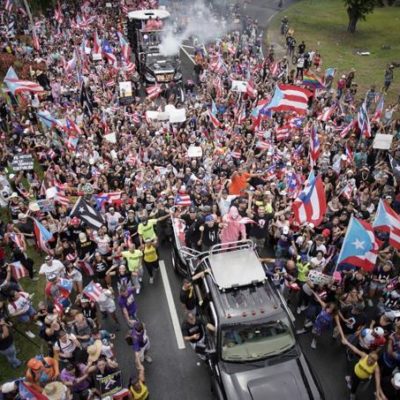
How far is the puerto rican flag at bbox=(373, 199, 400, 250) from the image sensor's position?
8.66 meters

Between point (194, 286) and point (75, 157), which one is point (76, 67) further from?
point (194, 286)

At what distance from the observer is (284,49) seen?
30.2 m

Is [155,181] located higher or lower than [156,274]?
higher

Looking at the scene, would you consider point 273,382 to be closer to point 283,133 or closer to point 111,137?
point 283,133

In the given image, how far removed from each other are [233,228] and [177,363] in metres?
3.38

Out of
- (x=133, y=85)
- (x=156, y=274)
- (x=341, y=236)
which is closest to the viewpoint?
(x=341, y=236)

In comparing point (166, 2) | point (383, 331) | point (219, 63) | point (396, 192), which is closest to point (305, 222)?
point (383, 331)

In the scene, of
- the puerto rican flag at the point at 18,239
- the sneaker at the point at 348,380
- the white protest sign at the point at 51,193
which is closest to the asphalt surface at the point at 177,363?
the sneaker at the point at 348,380

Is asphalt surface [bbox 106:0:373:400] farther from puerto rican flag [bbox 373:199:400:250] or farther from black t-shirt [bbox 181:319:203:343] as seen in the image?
puerto rican flag [bbox 373:199:400:250]

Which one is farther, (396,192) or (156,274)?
(396,192)

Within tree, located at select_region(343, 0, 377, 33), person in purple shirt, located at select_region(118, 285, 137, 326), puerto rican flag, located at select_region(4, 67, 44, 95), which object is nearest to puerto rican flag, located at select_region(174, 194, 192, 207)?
person in purple shirt, located at select_region(118, 285, 137, 326)

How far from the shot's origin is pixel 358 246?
846 cm

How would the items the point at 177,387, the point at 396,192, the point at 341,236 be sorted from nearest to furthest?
the point at 177,387 < the point at 341,236 < the point at 396,192

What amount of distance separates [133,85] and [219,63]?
4.66 metres
